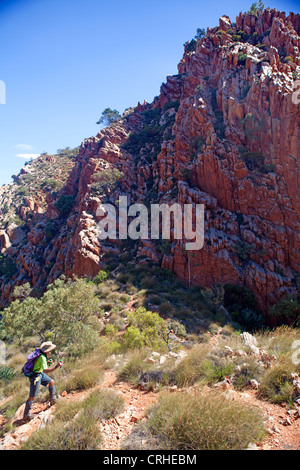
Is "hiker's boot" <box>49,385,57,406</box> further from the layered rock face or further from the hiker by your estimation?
the layered rock face

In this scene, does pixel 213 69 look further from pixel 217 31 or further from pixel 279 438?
pixel 279 438

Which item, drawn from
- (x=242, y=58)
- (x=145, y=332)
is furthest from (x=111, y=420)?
(x=242, y=58)

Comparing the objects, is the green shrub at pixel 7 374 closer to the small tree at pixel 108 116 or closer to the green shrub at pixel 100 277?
the green shrub at pixel 100 277

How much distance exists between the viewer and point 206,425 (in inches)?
119

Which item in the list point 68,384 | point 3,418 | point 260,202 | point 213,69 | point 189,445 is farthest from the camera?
point 213,69

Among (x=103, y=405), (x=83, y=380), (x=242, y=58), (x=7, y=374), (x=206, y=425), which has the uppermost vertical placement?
(x=242, y=58)

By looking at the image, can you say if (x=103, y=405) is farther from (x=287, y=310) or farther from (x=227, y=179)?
(x=227, y=179)

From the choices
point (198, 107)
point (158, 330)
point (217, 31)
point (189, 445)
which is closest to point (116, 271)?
point (158, 330)

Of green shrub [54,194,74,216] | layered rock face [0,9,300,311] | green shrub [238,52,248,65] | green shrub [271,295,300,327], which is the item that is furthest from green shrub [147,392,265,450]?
green shrub [238,52,248,65]

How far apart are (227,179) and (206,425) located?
20.1 m

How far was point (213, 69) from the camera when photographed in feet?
97.0

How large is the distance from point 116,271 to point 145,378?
44.5 feet

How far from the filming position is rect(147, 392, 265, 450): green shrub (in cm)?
291
